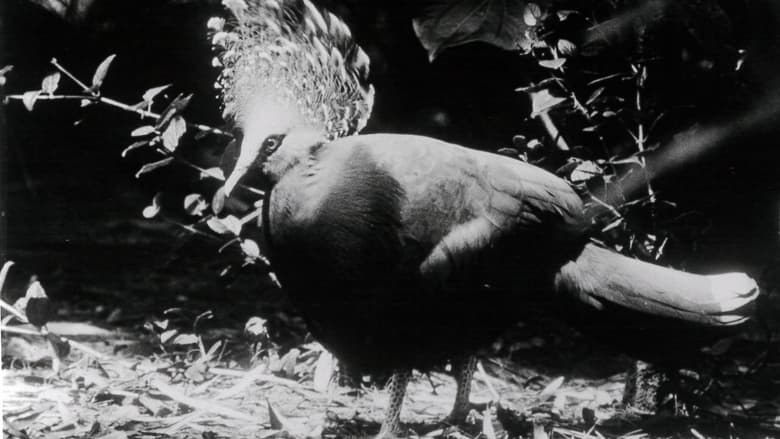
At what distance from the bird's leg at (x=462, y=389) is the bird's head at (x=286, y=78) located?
80cm

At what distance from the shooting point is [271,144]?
6.97ft

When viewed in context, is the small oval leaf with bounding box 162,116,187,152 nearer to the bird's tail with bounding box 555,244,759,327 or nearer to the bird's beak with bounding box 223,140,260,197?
the bird's beak with bounding box 223,140,260,197

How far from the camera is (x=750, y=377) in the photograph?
2447 millimetres

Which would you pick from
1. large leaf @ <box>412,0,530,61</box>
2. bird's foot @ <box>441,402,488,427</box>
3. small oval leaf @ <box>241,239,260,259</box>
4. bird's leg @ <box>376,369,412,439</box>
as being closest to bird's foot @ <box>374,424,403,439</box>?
bird's leg @ <box>376,369,412,439</box>

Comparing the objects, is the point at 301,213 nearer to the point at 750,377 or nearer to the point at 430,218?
the point at 430,218

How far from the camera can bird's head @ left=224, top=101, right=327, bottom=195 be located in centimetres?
210

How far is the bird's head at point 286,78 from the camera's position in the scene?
213cm

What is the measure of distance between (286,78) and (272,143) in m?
0.23

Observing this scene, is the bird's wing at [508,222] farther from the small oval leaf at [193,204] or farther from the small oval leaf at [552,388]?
the small oval leaf at [193,204]

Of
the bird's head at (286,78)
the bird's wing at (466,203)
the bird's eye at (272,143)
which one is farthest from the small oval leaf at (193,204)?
the bird's wing at (466,203)

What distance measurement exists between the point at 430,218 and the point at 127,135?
2183mm

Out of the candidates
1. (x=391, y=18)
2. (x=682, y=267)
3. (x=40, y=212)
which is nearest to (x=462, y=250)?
(x=682, y=267)

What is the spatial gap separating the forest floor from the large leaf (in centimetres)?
104

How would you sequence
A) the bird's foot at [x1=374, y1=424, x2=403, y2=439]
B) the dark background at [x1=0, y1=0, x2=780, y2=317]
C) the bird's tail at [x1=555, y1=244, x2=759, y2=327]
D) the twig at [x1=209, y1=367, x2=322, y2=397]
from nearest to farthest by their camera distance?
1. the bird's tail at [x1=555, y1=244, x2=759, y2=327]
2. the bird's foot at [x1=374, y1=424, x2=403, y2=439]
3. the dark background at [x1=0, y1=0, x2=780, y2=317]
4. the twig at [x1=209, y1=367, x2=322, y2=397]
